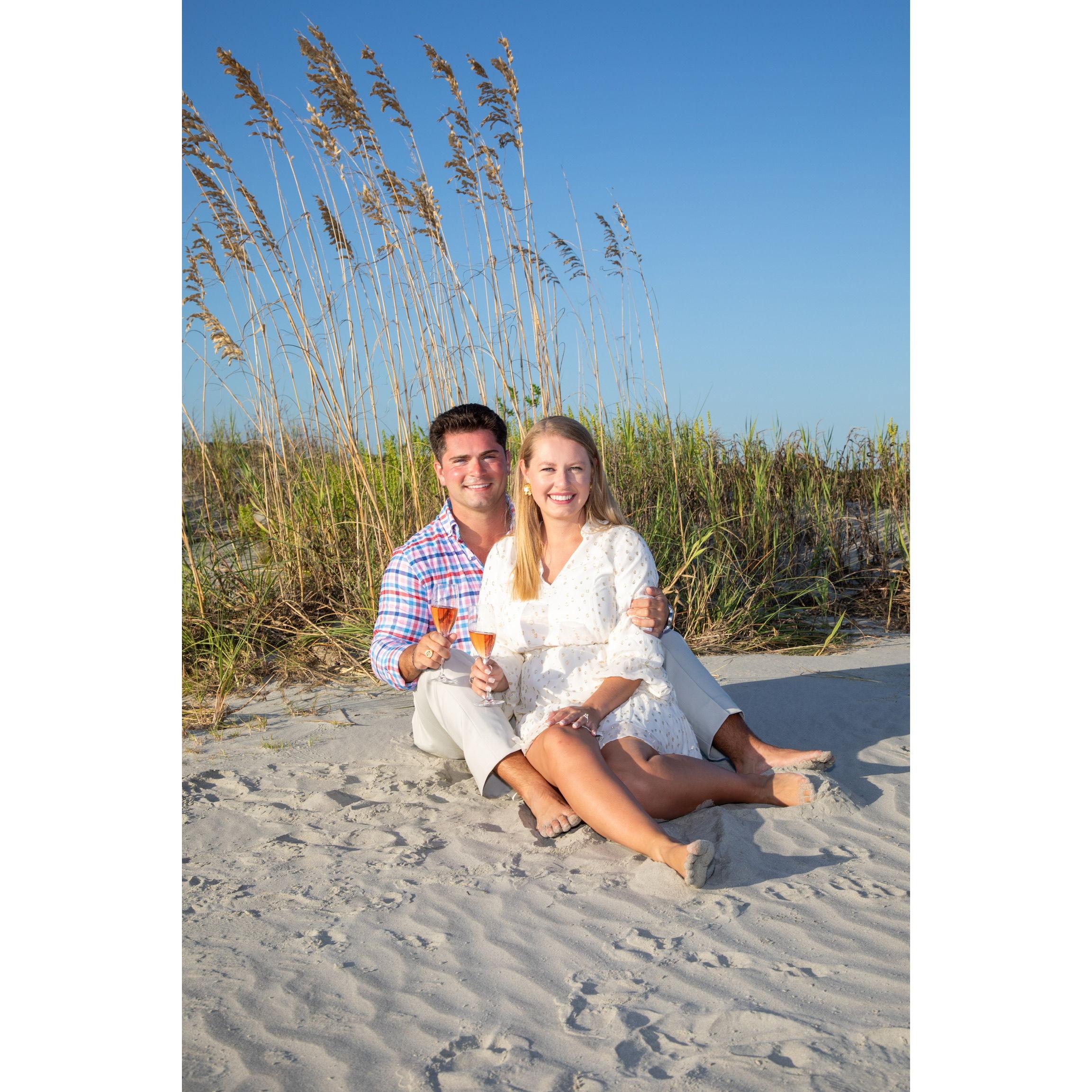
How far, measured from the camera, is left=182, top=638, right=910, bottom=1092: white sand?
1.58 metres

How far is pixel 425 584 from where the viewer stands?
3426 mm

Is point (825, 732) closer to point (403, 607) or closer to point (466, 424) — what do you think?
point (403, 607)

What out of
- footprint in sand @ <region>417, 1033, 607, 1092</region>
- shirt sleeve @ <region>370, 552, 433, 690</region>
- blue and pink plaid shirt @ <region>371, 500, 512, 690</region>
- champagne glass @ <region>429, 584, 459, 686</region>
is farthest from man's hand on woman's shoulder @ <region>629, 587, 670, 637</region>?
footprint in sand @ <region>417, 1033, 607, 1092</region>

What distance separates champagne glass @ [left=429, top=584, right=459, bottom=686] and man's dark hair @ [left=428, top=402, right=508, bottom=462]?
505 mm

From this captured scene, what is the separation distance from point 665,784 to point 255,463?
4.26 meters

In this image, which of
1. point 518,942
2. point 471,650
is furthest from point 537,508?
point 518,942

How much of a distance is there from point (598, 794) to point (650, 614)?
628 mm

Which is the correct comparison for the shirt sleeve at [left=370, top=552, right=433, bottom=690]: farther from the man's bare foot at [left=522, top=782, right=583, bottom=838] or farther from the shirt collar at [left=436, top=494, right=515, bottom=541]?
the man's bare foot at [left=522, top=782, right=583, bottom=838]

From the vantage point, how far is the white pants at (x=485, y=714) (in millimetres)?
2818

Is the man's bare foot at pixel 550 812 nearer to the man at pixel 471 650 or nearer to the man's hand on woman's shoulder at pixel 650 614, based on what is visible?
the man at pixel 471 650

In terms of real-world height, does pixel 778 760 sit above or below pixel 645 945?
above

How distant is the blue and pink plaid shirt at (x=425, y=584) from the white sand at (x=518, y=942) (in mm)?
492
